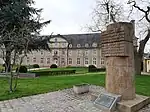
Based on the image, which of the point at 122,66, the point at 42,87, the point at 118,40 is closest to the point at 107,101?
the point at 122,66

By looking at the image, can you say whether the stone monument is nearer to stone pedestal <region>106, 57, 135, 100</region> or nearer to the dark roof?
stone pedestal <region>106, 57, 135, 100</region>

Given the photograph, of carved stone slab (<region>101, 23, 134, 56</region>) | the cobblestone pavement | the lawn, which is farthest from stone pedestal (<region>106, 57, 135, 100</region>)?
the lawn

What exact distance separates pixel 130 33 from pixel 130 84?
1948 millimetres

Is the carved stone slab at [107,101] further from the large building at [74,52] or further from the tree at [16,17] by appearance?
the large building at [74,52]

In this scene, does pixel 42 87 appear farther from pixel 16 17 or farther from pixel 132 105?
pixel 16 17

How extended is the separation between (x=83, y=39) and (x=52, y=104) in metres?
55.4

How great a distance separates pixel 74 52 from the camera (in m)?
64.5

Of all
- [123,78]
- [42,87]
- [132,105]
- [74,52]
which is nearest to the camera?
[132,105]

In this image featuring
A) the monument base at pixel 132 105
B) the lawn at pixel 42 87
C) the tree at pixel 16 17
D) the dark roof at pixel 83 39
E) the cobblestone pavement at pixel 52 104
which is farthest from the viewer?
the dark roof at pixel 83 39

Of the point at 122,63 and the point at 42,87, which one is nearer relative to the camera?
the point at 122,63

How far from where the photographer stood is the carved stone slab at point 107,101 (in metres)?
7.82

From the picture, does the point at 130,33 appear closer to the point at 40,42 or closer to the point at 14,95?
the point at 14,95

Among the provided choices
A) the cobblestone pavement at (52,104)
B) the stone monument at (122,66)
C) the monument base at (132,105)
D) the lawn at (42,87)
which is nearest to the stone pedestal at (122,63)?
the stone monument at (122,66)

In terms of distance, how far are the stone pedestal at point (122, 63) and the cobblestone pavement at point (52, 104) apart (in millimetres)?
998
